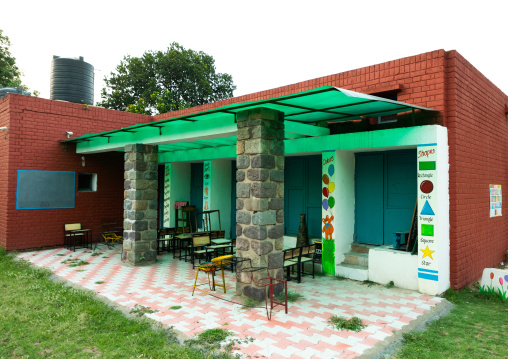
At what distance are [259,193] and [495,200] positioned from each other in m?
6.71

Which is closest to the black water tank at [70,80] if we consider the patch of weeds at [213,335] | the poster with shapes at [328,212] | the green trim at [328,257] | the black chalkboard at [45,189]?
the black chalkboard at [45,189]

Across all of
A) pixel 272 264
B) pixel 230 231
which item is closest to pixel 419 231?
pixel 272 264

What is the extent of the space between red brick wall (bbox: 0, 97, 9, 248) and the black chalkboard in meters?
0.43

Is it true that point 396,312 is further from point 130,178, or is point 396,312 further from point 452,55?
point 130,178

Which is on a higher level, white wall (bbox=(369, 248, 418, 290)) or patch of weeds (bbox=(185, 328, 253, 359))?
white wall (bbox=(369, 248, 418, 290))

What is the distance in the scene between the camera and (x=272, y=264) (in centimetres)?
600

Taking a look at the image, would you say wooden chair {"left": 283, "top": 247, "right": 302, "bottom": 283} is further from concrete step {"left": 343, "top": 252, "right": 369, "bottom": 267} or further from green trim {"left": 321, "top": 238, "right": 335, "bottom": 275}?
concrete step {"left": 343, "top": 252, "right": 369, "bottom": 267}

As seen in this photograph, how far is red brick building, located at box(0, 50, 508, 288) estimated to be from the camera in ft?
22.3

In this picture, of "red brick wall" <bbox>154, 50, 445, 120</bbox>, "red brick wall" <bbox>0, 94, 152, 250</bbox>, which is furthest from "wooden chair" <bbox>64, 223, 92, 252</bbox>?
"red brick wall" <bbox>154, 50, 445, 120</bbox>

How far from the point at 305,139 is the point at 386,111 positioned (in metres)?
2.02

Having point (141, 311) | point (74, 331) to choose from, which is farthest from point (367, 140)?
point (74, 331)

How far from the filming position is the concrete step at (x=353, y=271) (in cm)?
730

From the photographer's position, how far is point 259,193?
5.88 meters

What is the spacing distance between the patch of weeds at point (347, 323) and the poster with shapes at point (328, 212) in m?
2.68
